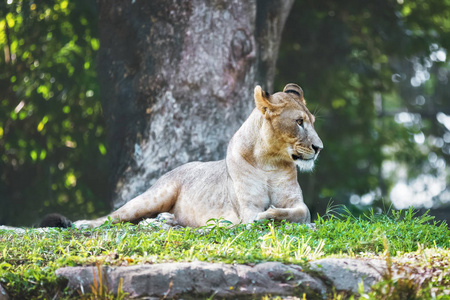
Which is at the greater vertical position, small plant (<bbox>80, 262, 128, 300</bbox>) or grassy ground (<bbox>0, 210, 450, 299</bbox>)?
small plant (<bbox>80, 262, 128, 300</bbox>)

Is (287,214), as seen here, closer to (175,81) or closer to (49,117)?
(175,81)

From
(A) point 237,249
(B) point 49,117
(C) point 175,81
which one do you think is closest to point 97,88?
(B) point 49,117

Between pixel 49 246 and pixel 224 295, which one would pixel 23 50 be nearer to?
pixel 49 246

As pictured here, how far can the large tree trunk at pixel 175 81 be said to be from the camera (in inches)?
392

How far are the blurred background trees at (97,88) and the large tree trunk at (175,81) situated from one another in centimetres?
209

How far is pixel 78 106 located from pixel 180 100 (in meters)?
3.71

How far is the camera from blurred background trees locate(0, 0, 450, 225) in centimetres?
1298

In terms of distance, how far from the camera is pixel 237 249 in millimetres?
5016

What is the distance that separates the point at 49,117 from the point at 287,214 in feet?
25.0

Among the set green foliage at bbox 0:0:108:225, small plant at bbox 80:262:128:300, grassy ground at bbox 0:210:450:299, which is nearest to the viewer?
small plant at bbox 80:262:128:300

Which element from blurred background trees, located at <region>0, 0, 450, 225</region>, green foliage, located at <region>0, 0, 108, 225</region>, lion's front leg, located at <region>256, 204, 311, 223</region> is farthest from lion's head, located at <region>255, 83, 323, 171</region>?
green foliage, located at <region>0, 0, 108, 225</region>

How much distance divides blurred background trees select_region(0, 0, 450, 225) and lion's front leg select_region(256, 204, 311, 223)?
604cm

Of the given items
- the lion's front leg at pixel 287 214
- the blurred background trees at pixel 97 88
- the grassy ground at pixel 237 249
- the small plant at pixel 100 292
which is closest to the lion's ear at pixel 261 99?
the lion's front leg at pixel 287 214

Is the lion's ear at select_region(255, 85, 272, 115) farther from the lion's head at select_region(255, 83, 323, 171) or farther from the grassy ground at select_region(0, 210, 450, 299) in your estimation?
the grassy ground at select_region(0, 210, 450, 299)
